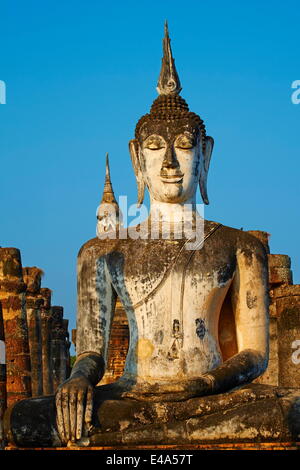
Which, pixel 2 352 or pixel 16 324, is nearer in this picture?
pixel 2 352

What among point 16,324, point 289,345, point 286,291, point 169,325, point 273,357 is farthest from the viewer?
point 16,324

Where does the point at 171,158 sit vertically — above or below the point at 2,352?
above

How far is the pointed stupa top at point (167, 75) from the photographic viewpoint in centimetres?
905

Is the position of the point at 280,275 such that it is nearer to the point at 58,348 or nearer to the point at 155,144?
the point at 155,144

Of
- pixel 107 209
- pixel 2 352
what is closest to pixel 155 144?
pixel 2 352

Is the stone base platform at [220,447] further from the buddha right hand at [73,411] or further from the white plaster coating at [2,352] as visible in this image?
the white plaster coating at [2,352]

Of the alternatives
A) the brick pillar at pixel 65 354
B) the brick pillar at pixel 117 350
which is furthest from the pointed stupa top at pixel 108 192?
the brick pillar at pixel 117 350

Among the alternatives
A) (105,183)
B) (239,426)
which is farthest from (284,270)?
(105,183)

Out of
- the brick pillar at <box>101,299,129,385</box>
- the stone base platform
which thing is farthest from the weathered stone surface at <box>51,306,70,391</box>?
the stone base platform

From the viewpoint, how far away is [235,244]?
8.66m

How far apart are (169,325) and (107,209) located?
89.1 ft

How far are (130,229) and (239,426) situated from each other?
1903mm

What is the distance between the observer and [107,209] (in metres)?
35.5
